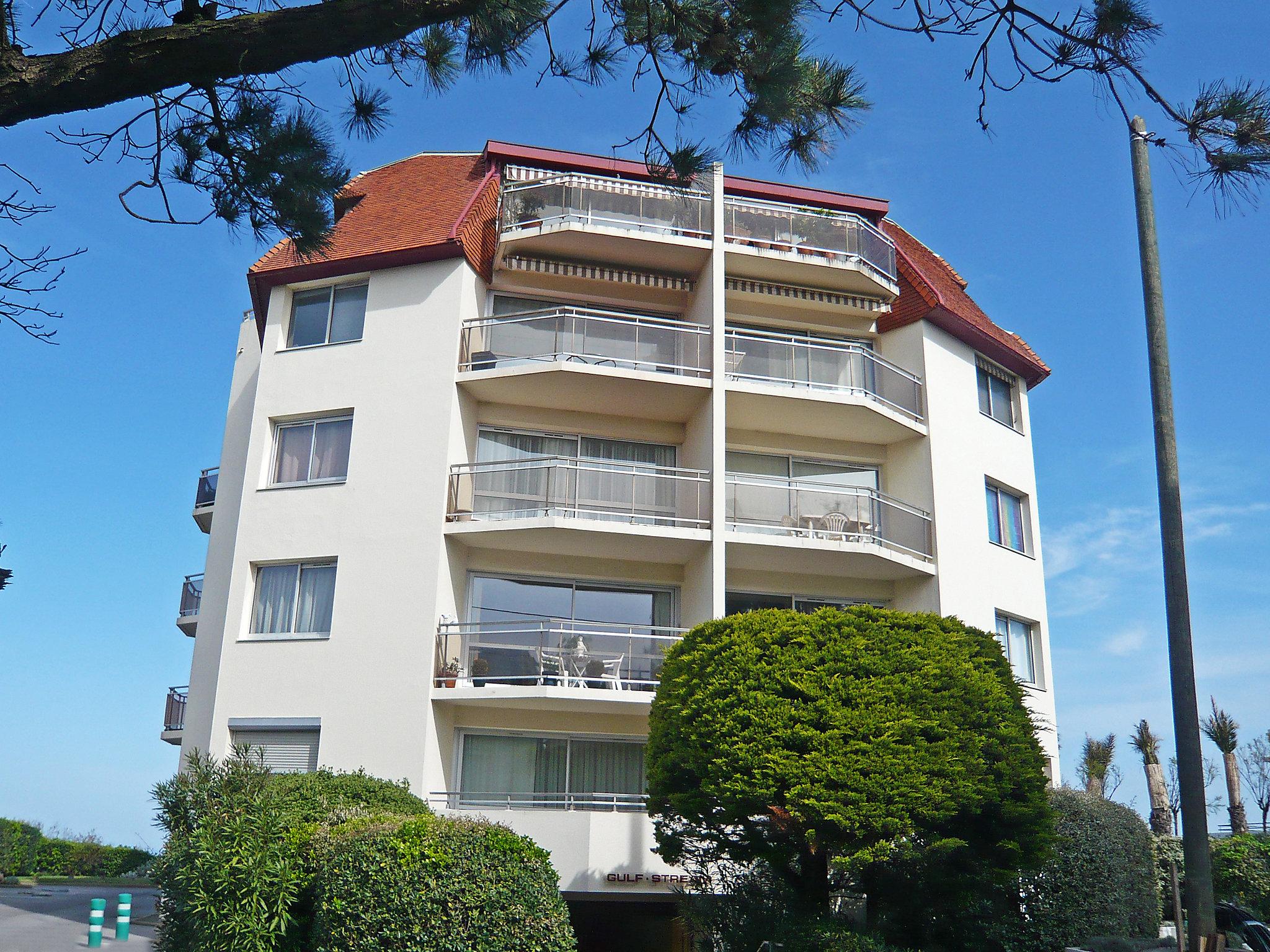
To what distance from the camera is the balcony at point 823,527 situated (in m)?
21.5

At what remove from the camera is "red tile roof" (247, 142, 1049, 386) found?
867 inches

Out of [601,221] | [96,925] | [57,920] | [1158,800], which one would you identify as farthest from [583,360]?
[1158,800]

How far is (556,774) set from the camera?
20.4m

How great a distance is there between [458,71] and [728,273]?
638 inches

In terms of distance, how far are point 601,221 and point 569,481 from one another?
510 centimetres

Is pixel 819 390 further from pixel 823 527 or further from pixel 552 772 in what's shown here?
pixel 552 772

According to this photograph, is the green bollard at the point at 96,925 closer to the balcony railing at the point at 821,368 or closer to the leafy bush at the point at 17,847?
the balcony railing at the point at 821,368

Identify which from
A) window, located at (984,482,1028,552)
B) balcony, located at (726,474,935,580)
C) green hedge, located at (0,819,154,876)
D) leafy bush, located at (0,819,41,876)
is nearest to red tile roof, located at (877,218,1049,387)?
window, located at (984,482,1028,552)

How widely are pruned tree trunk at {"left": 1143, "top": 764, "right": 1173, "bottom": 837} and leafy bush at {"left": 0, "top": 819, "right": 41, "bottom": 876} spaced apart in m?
33.0

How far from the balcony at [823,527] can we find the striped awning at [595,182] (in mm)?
5757

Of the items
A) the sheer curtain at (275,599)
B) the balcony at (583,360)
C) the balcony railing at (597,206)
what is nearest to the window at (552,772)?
the sheer curtain at (275,599)

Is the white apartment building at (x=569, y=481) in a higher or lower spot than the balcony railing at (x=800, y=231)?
lower

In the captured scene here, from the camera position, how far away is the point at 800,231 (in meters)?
23.5

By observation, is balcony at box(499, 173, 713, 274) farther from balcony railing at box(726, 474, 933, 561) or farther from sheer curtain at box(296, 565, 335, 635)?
sheer curtain at box(296, 565, 335, 635)
